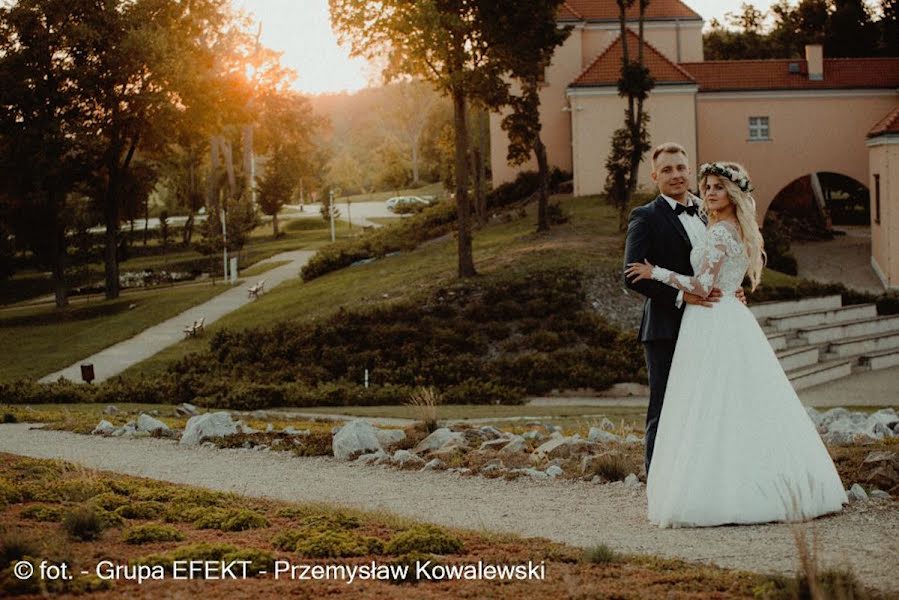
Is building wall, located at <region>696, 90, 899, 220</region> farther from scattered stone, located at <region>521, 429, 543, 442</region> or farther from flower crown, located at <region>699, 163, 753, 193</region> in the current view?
flower crown, located at <region>699, 163, 753, 193</region>

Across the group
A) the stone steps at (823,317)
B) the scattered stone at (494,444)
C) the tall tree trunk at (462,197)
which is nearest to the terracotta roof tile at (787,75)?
the tall tree trunk at (462,197)

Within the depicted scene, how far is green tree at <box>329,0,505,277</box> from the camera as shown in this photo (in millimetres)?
28094

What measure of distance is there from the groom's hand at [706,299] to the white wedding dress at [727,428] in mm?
39

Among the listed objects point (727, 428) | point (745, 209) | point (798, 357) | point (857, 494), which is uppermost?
point (745, 209)

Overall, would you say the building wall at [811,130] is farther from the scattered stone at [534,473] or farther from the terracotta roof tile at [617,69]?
the scattered stone at [534,473]

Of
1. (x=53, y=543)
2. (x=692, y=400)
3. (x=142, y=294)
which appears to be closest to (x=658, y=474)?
(x=692, y=400)

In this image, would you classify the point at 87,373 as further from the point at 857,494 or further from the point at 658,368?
the point at 857,494

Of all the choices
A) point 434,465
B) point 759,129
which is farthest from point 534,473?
point 759,129

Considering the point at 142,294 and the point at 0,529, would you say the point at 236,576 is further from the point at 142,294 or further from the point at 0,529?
the point at 142,294

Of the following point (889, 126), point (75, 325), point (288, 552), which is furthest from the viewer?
point (75, 325)

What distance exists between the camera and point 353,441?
12.9 metres

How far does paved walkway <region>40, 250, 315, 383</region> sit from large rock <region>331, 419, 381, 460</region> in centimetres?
1566

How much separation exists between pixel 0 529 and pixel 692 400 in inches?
194

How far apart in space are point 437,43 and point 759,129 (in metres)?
20.6
